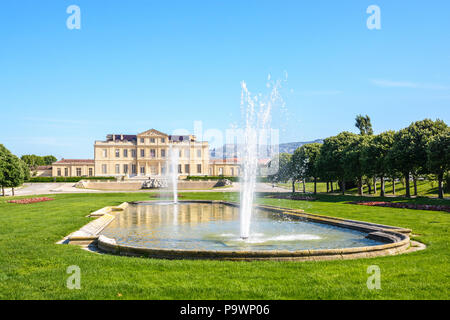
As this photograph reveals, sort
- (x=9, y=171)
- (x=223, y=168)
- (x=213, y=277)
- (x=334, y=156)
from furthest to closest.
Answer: (x=223, y=168)
(x=9, y=171)
(x=334, y=156)
(x=213, y=277)

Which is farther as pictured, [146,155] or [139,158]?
[146,155]

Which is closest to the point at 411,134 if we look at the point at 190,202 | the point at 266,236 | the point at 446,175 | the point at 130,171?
the point at 446,175

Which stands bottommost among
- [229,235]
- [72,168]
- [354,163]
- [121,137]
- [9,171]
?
[229,235]

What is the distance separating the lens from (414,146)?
32.8m

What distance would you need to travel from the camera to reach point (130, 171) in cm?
9594

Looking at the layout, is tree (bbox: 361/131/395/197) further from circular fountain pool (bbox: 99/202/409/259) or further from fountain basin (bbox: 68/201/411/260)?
circular fountain pool (bbox: 99/202/409/259)

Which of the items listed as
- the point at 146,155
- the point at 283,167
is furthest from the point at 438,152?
the point at 146,155

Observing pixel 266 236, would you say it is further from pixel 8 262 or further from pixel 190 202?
pixel 190 202

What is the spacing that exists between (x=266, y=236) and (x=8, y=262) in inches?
309

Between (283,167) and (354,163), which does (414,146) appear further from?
(283,167)

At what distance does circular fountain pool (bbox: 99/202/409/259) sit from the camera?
9250mm

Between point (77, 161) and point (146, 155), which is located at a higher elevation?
point (146, 155)

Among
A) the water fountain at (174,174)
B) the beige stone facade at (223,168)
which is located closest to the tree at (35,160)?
the water fountain at (174,174)

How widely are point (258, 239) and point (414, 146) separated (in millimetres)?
25392
